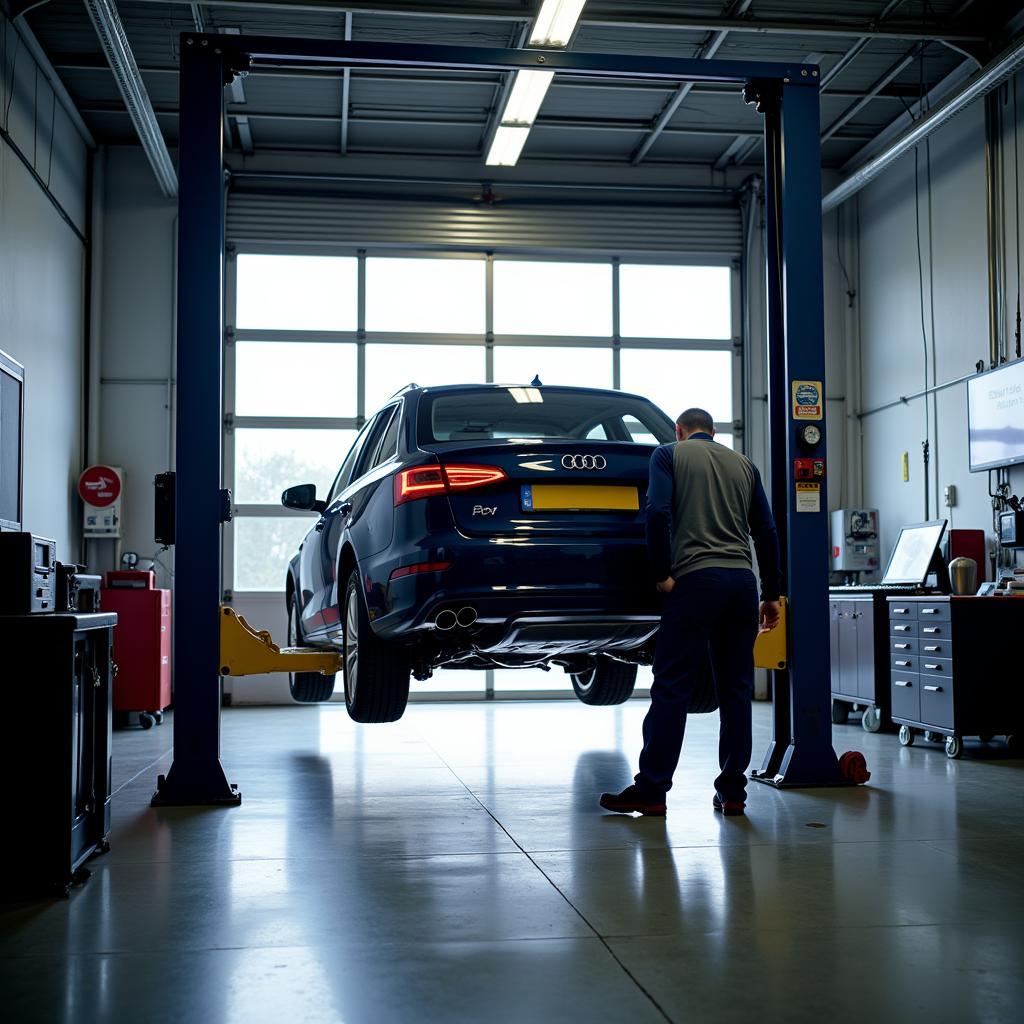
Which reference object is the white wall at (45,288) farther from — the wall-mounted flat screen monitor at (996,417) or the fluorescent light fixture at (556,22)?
the wall-mounted flat screen monitor at (996,417)

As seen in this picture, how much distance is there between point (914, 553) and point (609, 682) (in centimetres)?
439

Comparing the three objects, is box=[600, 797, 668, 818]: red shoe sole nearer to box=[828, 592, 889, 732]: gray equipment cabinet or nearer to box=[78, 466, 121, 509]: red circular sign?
box=[828, 592, 889, 732]: gray equipment cabinet

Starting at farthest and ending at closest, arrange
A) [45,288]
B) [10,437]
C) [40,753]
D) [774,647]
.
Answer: [45,288] < [774,647] < [10,437] < [40,753]

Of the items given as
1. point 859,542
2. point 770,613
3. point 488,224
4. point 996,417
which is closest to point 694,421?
point 770,613

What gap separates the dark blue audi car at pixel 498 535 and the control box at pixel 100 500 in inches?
256

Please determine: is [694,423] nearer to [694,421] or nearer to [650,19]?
[694,421]

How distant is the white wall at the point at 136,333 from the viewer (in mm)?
11906

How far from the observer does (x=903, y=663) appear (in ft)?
26.5

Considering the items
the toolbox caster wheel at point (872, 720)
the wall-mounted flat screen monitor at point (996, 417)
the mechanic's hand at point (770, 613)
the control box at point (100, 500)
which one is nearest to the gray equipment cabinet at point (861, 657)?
the toolbox caster wheel at point (872, 720)

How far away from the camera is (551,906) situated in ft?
10.8

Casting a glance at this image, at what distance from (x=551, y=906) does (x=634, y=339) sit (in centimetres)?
998

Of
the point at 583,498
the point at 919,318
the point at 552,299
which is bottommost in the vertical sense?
the point at 583,498

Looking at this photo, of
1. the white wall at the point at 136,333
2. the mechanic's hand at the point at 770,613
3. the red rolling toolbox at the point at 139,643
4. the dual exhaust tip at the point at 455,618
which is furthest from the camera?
the white wall at the point at 136,333

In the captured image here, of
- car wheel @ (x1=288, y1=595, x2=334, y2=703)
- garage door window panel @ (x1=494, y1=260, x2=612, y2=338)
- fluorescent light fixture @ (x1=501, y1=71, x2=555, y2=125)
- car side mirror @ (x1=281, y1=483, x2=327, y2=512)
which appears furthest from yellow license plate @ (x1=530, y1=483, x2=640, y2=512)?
garage door window panel @ (x1=494, y1=260, x2=612, y2=338)
